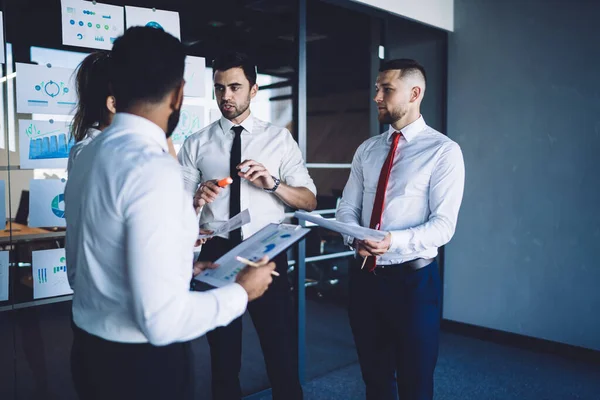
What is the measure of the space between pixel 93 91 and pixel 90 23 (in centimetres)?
85

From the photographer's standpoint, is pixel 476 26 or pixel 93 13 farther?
pixel 476 26

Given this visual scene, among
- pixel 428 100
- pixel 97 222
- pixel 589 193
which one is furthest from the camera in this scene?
pixel 428 100

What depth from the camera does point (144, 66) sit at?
3.67ft

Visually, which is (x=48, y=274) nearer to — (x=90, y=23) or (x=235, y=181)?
(x=235, y=181)

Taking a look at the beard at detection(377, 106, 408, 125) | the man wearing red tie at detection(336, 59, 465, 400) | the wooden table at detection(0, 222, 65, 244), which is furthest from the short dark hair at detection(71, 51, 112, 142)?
the beard at detection(377, 106, 408, 125)

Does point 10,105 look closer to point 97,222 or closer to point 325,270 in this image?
point 97,222

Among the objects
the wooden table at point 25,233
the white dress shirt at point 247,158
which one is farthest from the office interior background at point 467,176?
the white dress shirt at point 247,158

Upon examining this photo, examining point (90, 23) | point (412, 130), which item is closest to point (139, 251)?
point (412, 130)

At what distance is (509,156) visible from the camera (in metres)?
3.85

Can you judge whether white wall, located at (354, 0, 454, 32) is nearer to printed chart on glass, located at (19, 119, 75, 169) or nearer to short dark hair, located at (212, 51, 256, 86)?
short dark hair, located at (212, 51, 256, 86)

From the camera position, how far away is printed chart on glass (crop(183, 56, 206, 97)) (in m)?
2.69

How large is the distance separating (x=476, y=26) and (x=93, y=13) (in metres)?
2.97

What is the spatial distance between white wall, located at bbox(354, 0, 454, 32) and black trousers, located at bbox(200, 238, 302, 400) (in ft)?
7.12

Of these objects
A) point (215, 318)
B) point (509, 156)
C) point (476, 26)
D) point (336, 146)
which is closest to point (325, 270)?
point (336, 146)
